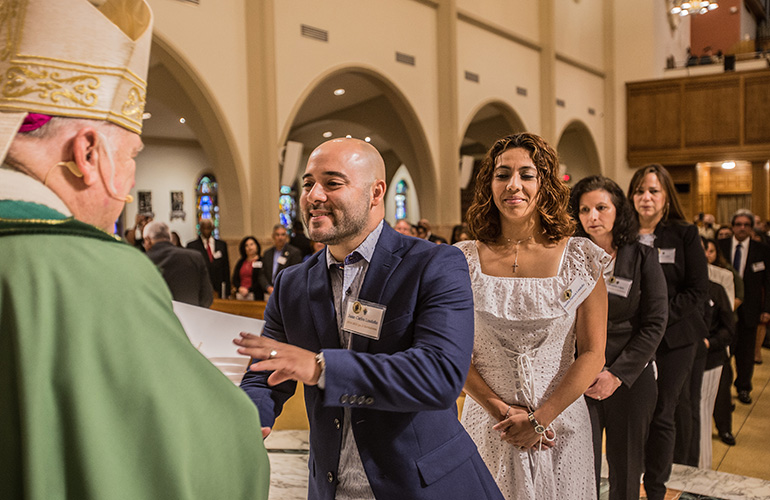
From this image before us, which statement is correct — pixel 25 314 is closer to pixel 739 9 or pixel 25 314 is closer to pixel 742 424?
pixel 742 424

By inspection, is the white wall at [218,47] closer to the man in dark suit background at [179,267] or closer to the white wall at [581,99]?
the man in dark suit background at [179,267]

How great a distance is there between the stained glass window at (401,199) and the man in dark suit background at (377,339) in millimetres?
21795

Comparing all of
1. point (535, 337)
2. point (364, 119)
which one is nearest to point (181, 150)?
point (364, 119)

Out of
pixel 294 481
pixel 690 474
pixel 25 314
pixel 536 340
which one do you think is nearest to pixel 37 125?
pixel 25 314

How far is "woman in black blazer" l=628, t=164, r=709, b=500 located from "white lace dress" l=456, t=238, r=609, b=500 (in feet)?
3.55

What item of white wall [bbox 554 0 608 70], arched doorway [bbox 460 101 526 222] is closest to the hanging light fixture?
white wall [bbox 554 0 608 70]

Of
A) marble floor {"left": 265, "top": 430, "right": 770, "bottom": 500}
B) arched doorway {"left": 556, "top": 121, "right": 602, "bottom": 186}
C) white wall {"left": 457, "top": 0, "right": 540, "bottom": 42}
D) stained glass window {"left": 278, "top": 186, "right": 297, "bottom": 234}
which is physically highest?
white wall {"left": 457, "top": 0, "right": 540, "bottom": 42}

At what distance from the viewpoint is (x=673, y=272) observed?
320 centimetres

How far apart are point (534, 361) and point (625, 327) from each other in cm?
80

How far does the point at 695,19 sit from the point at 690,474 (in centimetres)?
2557

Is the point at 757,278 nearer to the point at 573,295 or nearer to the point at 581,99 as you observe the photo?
the point at 573,295

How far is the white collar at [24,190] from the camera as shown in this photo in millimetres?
773

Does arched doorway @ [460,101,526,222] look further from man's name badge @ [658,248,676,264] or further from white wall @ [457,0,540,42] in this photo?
man's name badge @ [658,248,676,264]

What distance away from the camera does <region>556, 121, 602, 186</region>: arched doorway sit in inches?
662
